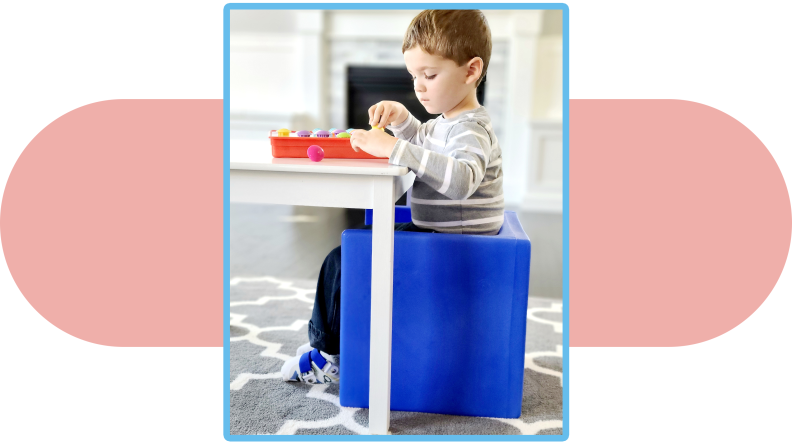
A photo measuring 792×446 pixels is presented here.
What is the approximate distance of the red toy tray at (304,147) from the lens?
94 centimetres

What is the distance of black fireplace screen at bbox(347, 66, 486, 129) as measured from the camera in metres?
3.61

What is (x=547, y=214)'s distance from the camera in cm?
321

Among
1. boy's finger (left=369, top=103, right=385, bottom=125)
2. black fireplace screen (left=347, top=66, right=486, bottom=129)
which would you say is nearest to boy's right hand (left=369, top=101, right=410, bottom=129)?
boy's finger (left=369, top=103, right=385, bottom=125)

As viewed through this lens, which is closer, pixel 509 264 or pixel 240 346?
pixel 509 264

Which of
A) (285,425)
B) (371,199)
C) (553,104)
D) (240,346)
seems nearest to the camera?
(371,199)

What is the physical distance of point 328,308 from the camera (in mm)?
1089

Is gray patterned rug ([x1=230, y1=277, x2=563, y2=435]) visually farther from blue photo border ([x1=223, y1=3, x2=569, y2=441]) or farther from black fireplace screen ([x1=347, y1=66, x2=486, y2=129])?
black fireplace screen ([x1=347, y1=66, x2=486, y2=129])

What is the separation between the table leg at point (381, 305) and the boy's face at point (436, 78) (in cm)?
23

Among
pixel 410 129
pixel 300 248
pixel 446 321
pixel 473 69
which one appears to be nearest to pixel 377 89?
pixel 300 248

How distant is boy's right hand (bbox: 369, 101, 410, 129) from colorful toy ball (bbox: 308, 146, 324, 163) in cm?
26
